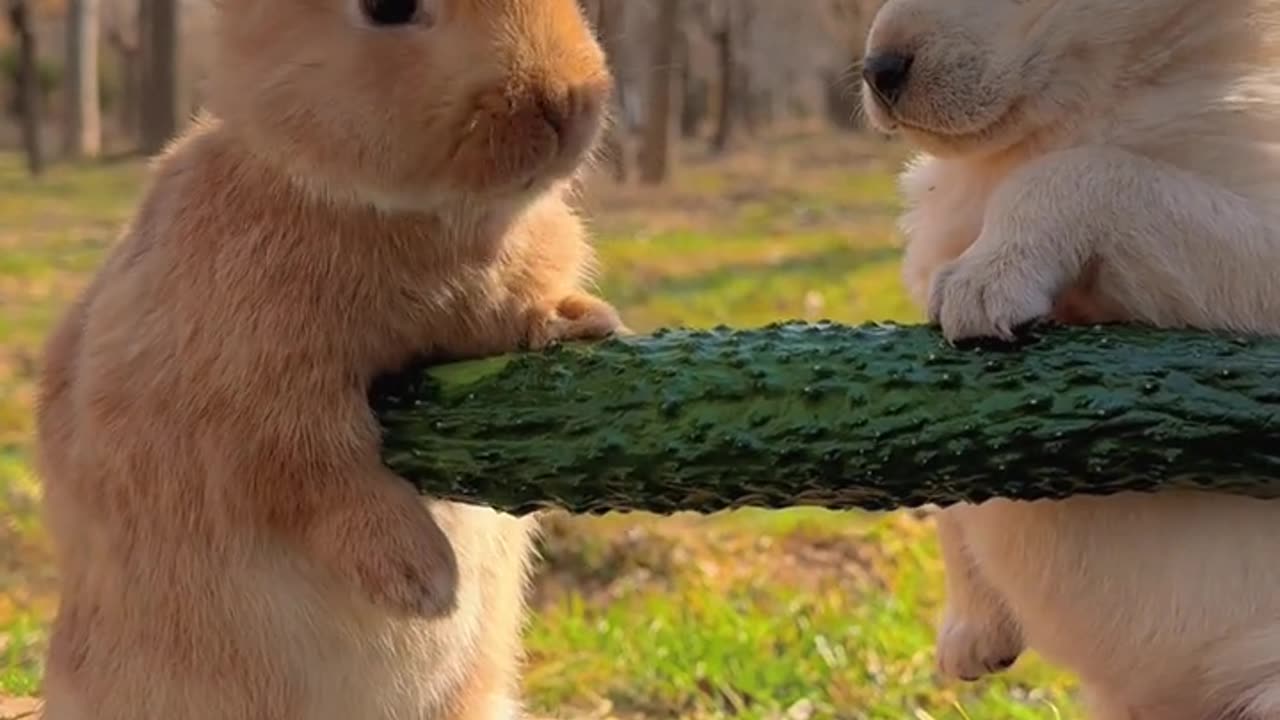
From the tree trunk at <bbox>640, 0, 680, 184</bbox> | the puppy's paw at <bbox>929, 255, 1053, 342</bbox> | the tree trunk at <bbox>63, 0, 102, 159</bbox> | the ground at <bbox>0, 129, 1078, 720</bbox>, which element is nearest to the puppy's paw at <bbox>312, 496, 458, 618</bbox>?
the puppy's paw at <bbox>929, 255, 1053, 342</bbox>

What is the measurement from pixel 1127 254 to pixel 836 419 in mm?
362

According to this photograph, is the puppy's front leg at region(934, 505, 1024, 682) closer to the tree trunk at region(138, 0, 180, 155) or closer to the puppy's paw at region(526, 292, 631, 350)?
the puppy's paw at region(526, 292, 631, 350)

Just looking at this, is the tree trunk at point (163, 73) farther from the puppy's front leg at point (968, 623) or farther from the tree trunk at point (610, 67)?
the puppy's front leg at point (968, 623)

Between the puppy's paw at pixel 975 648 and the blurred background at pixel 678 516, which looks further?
the blurred background at pixel 678 516

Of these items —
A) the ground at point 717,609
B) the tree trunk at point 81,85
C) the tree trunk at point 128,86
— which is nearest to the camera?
the ground at point 717,609

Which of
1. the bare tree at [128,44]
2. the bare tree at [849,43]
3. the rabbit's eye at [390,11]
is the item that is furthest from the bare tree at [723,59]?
the rabbit's eye at [390,11]

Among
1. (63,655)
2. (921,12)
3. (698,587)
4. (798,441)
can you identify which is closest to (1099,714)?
(798,441)

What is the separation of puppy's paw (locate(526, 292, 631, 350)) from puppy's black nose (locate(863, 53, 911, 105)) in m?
0.42

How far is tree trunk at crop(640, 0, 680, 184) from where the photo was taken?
13.6 m

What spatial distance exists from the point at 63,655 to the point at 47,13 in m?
18.3

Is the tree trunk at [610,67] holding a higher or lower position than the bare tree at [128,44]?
higher

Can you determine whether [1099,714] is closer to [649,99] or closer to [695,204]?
[695,204]

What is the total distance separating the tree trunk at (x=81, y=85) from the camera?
1625 centimetres

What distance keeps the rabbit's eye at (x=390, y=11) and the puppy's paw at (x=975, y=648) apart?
112 cm
